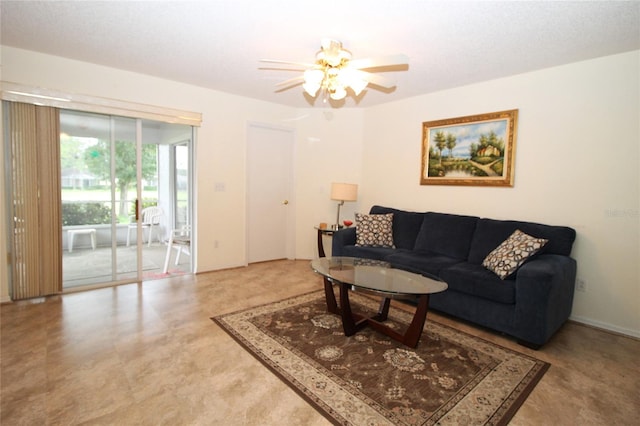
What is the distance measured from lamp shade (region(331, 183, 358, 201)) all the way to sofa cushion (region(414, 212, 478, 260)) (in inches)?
46.7

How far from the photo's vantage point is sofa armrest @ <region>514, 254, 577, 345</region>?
2.48 m

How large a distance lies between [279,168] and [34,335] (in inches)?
140

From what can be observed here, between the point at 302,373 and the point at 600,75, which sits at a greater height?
the point at 600,75

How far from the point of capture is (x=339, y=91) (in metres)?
2.73

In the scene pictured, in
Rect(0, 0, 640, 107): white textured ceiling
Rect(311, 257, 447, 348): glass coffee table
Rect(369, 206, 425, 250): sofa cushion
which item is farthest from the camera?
Rect(369, 206, 425, 250): sofa cushion

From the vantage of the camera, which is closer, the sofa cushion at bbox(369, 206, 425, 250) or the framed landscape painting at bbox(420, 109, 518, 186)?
the framed landscape painting at bbox(420, 109, 518, 186)

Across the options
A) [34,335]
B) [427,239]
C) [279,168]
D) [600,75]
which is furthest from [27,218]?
[600,75]

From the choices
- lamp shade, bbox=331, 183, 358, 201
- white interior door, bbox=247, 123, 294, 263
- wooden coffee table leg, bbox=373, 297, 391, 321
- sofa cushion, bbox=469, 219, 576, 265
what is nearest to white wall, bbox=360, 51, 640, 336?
sofa cushion, bbox=469, 219, 576, 265

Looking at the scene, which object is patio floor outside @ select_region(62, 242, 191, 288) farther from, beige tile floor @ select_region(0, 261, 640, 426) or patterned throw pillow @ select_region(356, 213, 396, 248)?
patterned throw pillow @ select_region(356, 213, 396, 248)

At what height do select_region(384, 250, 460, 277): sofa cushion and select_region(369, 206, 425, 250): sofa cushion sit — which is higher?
select_region(369, 206, 425, 250): sofa cushion

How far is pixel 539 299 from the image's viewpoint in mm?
2482

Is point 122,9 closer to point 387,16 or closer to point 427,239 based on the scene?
point 387,16

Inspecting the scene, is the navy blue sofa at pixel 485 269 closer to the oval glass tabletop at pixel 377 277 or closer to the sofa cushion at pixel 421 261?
the sofa cushion at pixel 421 261

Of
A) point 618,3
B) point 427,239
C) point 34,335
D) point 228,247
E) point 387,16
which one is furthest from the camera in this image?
point 228,247
